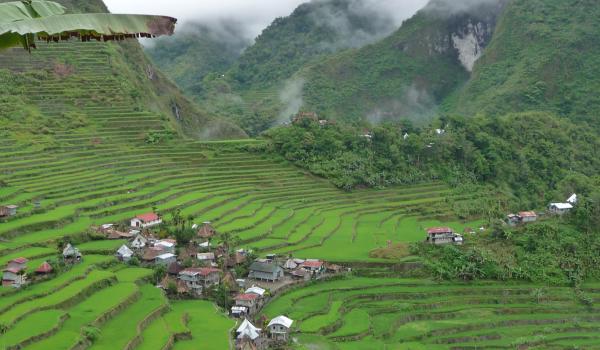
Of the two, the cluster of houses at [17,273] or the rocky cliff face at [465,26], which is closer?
the cluster of houses at [17,273]

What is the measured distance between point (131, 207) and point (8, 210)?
5.10 m

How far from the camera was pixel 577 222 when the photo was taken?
27766 mm

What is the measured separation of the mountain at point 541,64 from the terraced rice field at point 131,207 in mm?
23637

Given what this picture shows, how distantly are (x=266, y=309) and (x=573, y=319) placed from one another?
10.1m

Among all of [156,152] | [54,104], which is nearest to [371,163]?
[156,152]

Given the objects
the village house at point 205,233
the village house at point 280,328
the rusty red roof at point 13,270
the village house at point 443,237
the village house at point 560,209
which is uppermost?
the rusty red roof at point 13,270

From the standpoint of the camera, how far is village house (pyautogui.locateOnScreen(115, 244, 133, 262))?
21.3 metres

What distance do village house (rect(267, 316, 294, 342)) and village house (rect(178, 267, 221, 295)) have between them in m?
3.70

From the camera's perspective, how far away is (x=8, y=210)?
23.4m

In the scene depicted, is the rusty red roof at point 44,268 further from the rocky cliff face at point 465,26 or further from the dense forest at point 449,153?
the rocky cliff face at point 465,26

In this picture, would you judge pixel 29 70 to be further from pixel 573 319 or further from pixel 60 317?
pixel 573 319

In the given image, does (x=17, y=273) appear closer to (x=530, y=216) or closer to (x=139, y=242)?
(x=139, y=242)

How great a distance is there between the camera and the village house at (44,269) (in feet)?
59.2

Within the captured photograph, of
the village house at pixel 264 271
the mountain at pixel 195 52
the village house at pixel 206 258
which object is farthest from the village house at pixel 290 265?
the mountain at pixel 195 52
